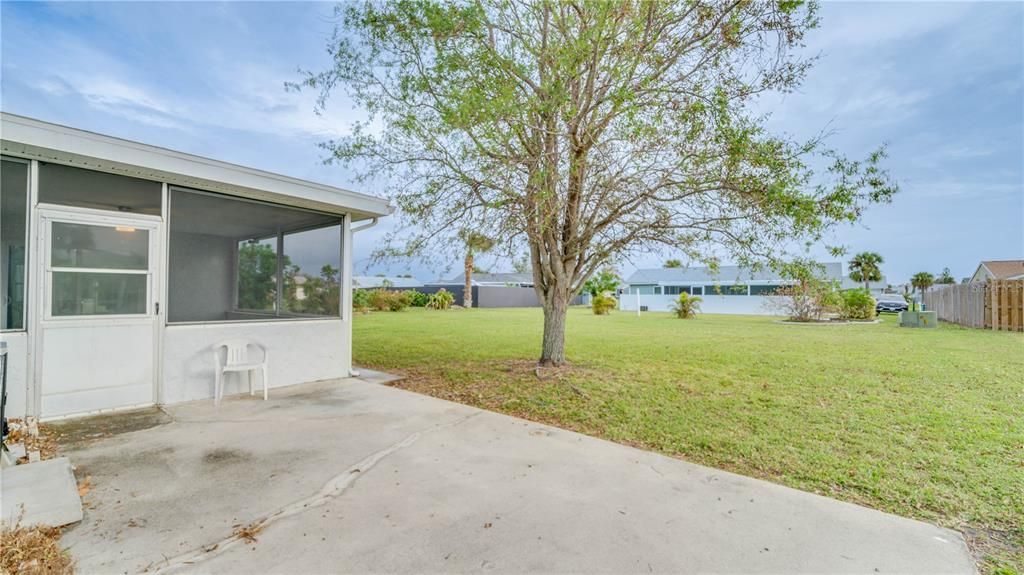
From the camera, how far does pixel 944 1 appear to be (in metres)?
5.67

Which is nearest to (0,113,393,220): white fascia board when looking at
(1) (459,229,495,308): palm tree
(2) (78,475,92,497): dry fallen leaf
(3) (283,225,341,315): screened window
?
(3) (283,225,341,315): screened window

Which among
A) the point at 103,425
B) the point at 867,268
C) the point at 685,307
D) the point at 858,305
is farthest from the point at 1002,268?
the point at 103,425

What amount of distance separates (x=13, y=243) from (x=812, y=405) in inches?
331

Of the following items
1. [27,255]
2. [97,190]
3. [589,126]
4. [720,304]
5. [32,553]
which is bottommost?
[32,553]

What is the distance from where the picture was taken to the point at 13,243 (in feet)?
13.0

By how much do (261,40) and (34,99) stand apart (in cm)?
322

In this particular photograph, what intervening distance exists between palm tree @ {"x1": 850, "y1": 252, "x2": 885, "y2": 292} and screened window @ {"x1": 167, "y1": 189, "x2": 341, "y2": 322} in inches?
1660

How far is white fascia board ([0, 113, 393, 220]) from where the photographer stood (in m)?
3.68

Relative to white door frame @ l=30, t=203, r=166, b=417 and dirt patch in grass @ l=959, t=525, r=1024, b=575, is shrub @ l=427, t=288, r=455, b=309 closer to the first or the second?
white door frame @ l=30, t=203, r=166, b=417

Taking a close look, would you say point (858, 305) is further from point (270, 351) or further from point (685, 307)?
point (270, 351)

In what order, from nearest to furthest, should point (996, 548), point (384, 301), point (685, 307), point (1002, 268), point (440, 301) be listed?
point (996, 548) → point (685, 307) → point (384, 301) → point (1002, 268) → point (440, 301)

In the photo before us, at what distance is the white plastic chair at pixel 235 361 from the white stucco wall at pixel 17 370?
1491 mm

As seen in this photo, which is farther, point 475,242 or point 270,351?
point 475,242

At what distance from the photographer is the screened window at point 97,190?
13.4 ft
